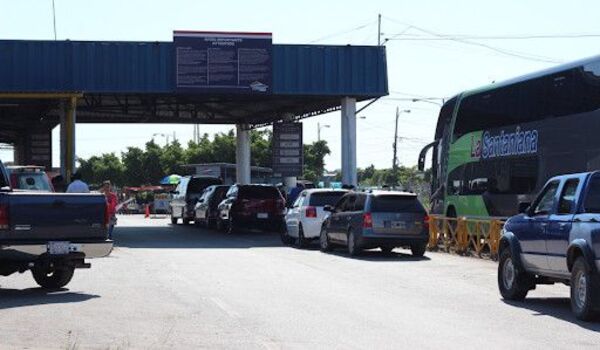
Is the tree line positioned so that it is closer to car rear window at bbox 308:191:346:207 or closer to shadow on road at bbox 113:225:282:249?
shadow on road at bbox 113:225:282:249

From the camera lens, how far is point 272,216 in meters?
33.6

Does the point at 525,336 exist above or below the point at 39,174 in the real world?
below

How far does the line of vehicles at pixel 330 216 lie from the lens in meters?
23.4

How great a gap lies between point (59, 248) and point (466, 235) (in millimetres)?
13079

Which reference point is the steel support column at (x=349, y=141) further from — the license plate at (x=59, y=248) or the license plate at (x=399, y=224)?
the license plate at (x=59, y=248)

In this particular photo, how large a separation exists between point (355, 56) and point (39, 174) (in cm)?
1825

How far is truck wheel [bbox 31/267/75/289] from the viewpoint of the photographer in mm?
15561

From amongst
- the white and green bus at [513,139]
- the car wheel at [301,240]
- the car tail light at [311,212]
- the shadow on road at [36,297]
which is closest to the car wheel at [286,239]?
the car wheel at [301,240]

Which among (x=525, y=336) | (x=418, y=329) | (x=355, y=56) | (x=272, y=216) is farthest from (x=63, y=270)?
(x=355, y=56)

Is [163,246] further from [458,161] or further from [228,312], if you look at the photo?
[228,312]

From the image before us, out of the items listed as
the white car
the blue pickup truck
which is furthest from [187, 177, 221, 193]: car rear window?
the blue pickup truck

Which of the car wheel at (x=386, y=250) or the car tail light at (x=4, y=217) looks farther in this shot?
the car wheel at (x=386, y=250)

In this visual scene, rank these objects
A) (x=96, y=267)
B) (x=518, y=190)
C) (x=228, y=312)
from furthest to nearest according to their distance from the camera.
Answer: (x=518, y=190), (x=96, y=267), (x=228, y=312)

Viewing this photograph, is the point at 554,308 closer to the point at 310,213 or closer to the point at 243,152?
the point at 310,213
